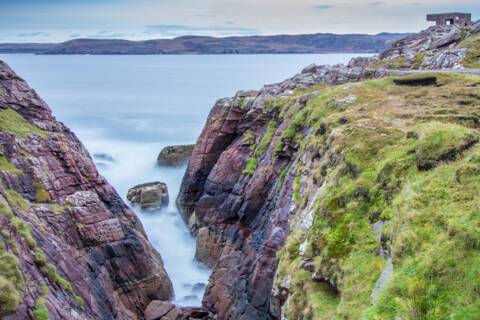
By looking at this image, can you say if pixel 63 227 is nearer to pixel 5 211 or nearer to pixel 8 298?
pixel 5 211

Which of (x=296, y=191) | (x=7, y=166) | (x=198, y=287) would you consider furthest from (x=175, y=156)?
(x=296, y=191)

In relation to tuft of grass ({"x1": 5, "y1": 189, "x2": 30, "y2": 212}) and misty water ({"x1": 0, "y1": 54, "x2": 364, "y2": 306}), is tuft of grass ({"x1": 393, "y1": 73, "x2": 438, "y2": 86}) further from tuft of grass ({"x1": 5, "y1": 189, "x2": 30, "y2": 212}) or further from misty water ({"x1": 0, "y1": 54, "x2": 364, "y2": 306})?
tuft of grass ({"x1": 5, "y1": 189, "x2": 30, "y2": 212})

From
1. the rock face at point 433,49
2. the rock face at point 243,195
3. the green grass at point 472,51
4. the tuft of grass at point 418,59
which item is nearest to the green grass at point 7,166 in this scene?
the rock face at point 243,195

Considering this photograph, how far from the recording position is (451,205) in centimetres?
1409

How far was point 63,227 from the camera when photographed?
2792cm

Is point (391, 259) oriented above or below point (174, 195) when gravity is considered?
above

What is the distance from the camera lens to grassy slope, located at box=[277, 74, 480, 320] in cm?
1212

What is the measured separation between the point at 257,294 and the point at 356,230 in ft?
34.1

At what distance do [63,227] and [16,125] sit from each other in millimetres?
8527

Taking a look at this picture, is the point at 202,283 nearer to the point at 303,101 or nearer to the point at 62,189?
the point at 62,189

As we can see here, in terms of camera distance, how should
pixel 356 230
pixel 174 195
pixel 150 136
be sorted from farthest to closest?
pixel 150 136
pixel 174 195
pixel 356 230

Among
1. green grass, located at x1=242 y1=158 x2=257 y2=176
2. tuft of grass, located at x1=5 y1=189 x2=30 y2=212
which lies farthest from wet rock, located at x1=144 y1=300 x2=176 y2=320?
green grass, located at x1=242 y1=158 x2=257 y2=176

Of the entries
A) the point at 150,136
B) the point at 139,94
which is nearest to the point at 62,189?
the point at 150,136

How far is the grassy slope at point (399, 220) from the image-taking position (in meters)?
12.1
